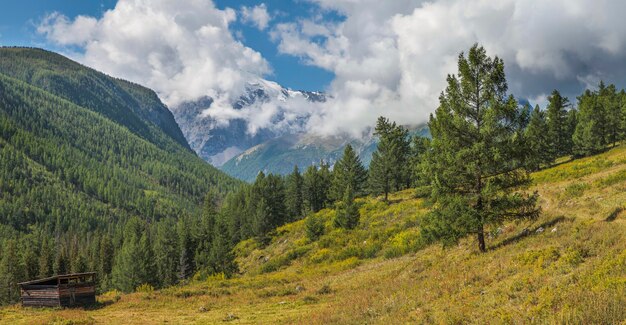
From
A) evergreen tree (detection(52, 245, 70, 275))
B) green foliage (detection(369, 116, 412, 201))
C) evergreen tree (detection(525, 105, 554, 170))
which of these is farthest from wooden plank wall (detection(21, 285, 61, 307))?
evergreen tree (detection(525, 105, 554, 170))

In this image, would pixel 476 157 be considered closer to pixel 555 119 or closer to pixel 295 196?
pixel 555 119

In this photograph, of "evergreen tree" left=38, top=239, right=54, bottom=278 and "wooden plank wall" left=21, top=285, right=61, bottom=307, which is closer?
"wooden plank wall" left=21, top=285, right=61, bottom=307

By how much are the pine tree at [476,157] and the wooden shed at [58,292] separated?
29.1 metres

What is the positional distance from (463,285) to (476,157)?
27.3ft

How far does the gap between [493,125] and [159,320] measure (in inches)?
893

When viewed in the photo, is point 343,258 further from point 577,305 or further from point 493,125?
point 577,305

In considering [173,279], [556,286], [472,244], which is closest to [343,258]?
[472,244]

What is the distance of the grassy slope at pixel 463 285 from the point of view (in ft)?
38.1

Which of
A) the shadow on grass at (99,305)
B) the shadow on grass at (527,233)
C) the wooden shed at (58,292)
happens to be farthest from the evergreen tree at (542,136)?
the wooden shed at (58,292)

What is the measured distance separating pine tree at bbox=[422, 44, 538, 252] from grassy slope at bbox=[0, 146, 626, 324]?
2.09 metres

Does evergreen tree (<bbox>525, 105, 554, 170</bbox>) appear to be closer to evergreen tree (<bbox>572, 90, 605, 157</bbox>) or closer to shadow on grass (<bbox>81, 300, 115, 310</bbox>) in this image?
evergreen tree (<bbox>572, 90, 605, 157</bbox>)

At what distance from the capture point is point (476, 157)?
2259 cm

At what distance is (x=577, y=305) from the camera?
32.0ft

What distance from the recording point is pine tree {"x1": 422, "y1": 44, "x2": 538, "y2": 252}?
73.1ft
